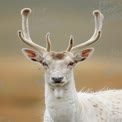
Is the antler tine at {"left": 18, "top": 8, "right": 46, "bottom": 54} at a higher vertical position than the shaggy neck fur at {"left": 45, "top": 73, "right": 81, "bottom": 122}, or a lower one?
higher

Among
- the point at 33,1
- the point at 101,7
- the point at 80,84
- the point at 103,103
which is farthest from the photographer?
the point at 33,1

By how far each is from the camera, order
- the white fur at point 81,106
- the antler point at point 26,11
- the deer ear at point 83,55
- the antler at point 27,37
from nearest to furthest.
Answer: the white fur at point 81,106 < the deer ear at point 83,55 < the antler at point 27,37 < the antler point at point 26,11

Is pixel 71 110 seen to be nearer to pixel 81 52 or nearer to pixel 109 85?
pixel 81 52

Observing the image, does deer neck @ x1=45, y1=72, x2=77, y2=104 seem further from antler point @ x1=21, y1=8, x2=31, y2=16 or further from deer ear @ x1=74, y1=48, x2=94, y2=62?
antler point @ x1=21, y1=8, x2=31, y2=16

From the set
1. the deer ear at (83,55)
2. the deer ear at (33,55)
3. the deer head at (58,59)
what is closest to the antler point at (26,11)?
the deer head at (58,59)

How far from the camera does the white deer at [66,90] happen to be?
15.2m

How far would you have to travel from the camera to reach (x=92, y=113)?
1627 centimetres

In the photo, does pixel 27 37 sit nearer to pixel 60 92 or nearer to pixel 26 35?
pixel 26 35

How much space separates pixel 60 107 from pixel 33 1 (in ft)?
54.8

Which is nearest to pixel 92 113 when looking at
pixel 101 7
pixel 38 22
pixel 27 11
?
pixel 27 11

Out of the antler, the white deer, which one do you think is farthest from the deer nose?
the antler

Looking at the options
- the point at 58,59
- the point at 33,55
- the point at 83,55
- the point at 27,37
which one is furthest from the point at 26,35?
the point at 58,59

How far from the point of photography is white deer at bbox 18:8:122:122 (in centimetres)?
1519

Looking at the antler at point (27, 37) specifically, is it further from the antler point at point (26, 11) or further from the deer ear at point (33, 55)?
the deer ear at point (33, 55)
